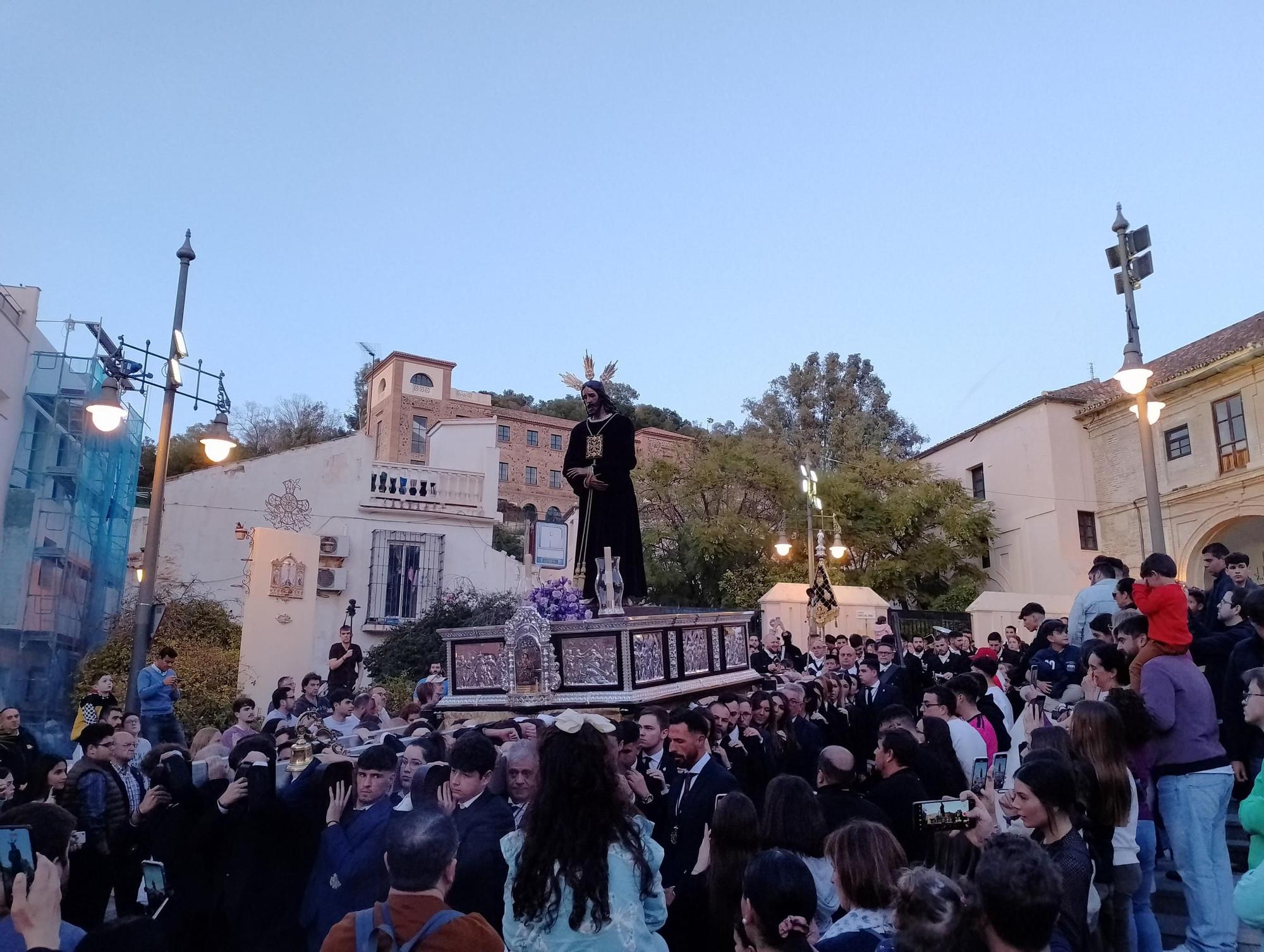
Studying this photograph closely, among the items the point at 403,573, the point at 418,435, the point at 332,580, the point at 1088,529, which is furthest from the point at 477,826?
the point at 418,435

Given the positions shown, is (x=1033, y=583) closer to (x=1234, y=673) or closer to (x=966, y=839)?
(x=1234, y=673)

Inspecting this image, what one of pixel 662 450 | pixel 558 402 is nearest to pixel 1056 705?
pixel 662 450

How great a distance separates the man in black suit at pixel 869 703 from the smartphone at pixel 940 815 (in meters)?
4.86

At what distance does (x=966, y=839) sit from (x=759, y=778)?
2049 millimetres

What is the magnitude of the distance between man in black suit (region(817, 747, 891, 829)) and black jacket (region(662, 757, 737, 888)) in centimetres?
47

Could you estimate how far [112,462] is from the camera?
20.7 m

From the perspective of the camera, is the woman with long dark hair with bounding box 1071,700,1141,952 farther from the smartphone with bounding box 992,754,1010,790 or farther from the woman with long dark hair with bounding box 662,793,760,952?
the woman with long dark hair with bounding box 662,793,760,952

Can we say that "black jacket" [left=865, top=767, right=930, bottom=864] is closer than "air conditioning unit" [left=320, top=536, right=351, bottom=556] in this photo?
Yes

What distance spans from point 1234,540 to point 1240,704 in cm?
2638

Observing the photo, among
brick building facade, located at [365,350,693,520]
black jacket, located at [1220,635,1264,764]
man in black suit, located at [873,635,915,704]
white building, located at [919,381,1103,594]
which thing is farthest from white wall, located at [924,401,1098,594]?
black jacket, located at [1220,635,1264,764]

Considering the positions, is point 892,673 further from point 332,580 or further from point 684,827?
point 332,580

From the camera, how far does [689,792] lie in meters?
5.04

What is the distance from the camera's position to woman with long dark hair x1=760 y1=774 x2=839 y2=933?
13.6 ft

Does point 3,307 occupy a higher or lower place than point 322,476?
higher
